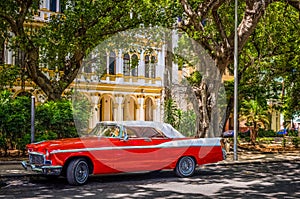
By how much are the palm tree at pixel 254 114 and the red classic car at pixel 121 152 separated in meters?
14.6

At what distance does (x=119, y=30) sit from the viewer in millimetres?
21219

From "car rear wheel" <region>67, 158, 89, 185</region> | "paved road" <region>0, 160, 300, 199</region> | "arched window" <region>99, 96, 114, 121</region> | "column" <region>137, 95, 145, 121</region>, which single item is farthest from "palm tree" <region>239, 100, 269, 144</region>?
"car rear wheel" <region>67, 158, 89, 185</region>

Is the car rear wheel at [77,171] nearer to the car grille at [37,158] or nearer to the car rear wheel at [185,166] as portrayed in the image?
the car grille at [37,158]

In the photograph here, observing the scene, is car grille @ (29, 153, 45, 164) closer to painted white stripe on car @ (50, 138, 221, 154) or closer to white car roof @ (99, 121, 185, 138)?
painted white stripe on car @ (50, 138, 221, 154)

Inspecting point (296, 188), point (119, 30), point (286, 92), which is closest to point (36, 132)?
point (119, 30)

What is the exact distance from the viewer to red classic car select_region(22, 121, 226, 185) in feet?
38.1

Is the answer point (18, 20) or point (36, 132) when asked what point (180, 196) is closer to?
point (36, 132)

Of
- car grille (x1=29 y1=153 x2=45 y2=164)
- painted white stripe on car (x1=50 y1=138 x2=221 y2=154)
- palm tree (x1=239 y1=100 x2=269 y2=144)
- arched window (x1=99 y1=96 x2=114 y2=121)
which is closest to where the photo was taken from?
car grille (x1=29 y1=153 x2=45 y2=164)

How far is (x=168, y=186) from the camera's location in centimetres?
1184

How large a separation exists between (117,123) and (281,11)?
14.7 m

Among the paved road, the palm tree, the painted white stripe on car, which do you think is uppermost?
the palm tree

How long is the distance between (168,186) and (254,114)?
1796 cm

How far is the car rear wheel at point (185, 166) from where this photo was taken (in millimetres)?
13703

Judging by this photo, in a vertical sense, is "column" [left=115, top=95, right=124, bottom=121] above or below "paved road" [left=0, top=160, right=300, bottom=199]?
above
